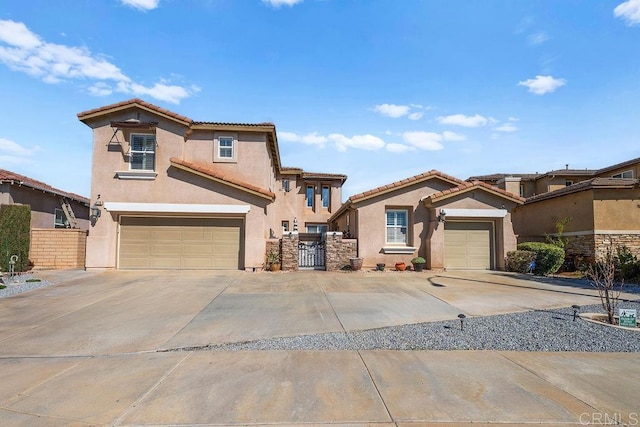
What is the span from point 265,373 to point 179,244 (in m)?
12.0

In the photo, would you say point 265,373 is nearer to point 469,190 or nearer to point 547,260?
point 469,190

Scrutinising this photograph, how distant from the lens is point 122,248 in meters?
15.2

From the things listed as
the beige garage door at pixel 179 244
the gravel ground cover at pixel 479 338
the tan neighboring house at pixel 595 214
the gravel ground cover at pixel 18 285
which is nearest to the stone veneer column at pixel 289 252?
the beige garage door at pixel 179 244

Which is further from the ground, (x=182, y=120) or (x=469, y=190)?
(x=182, y=120)

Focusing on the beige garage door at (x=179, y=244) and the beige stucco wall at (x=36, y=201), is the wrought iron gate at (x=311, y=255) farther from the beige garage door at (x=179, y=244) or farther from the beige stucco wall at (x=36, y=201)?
the beige stucco wall at (x=36, y=201)

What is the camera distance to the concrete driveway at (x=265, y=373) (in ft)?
11.6

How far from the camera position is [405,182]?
16312mm

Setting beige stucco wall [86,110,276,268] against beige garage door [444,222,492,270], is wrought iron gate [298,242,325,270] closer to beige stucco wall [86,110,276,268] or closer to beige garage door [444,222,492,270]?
beige stucco wall [86,110,276,268]

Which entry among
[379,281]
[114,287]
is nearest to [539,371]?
[379,281]

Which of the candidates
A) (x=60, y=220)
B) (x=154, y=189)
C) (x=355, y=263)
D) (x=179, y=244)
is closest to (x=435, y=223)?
(x=355, y=263)

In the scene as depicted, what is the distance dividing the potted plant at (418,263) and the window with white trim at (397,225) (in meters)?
1.15

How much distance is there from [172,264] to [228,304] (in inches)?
305

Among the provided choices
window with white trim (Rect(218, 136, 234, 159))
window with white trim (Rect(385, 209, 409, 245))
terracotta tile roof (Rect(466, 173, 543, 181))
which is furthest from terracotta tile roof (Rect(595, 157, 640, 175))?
window with white trim (Rect(218, 136, 234, 159))

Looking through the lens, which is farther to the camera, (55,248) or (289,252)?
(289,252)
